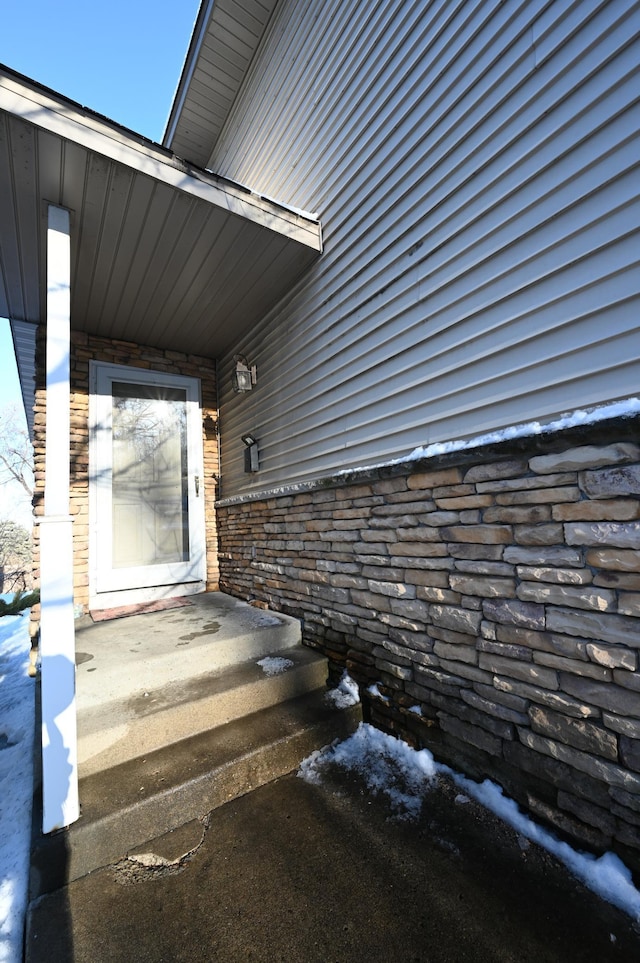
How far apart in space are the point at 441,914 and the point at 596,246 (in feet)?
7.45

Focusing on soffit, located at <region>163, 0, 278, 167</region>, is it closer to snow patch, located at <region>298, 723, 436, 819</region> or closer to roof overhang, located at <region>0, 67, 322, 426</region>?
roof overhang, located at <region>0, 67, 322, 426</region>

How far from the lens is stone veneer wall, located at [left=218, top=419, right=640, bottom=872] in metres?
1.40

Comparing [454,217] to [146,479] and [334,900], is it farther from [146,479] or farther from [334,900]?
[146,479]

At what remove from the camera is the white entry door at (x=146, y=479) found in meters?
3.88

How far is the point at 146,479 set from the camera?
13.6 ft

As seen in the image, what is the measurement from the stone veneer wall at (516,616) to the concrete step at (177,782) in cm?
52

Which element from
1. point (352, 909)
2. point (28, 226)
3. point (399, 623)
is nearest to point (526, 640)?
point (399, 623)

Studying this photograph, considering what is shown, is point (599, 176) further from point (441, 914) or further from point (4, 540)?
point (4, 540)

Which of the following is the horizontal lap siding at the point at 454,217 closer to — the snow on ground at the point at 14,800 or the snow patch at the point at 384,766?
the snow patch at the point at 384,766

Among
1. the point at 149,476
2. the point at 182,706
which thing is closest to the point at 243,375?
the point at 149,476

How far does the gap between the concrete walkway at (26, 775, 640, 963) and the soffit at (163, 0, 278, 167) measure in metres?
A: 5.85

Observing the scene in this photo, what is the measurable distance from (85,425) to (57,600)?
2.57 m

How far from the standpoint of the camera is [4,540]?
15578 millimetres

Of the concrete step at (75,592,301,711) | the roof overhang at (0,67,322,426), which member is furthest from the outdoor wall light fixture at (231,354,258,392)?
the concrete step at (75,592,301,711)
